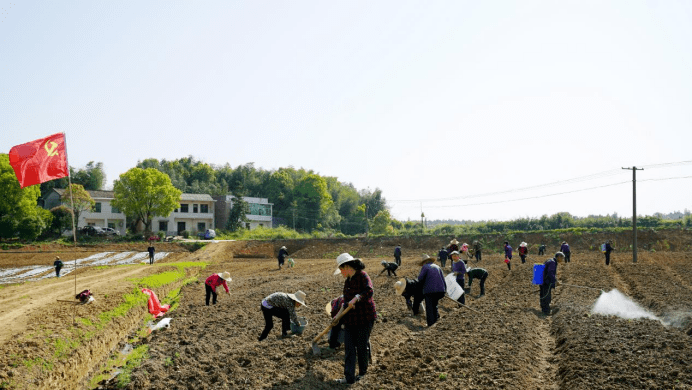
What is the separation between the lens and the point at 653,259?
35.4 meters

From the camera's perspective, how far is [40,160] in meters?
13.5

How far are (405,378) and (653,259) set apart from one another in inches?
1353

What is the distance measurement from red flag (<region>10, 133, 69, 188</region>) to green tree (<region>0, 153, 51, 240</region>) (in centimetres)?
4145

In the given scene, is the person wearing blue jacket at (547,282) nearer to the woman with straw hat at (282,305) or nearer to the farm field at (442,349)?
the farm field at (442,349)

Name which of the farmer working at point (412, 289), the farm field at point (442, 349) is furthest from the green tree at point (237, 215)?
the farmer working at point (412, 289)

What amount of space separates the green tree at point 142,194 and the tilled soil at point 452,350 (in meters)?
44.3

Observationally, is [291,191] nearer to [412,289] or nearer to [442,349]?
[412,289]

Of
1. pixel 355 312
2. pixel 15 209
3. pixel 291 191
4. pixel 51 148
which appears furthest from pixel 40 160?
pixel 291 191

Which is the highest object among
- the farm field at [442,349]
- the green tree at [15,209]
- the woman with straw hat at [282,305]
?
the green tree at [15,209]

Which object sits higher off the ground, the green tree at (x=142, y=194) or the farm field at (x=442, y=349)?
the green tree at (x=142, y=194)

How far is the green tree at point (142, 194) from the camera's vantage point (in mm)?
56812

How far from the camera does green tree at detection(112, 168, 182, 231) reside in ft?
186

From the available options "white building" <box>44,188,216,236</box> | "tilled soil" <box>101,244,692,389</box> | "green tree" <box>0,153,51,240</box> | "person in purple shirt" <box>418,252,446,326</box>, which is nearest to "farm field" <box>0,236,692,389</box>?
"tilled soil" <box>101,244,692,389</box>

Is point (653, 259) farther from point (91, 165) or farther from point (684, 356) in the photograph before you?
point (91, 165)
